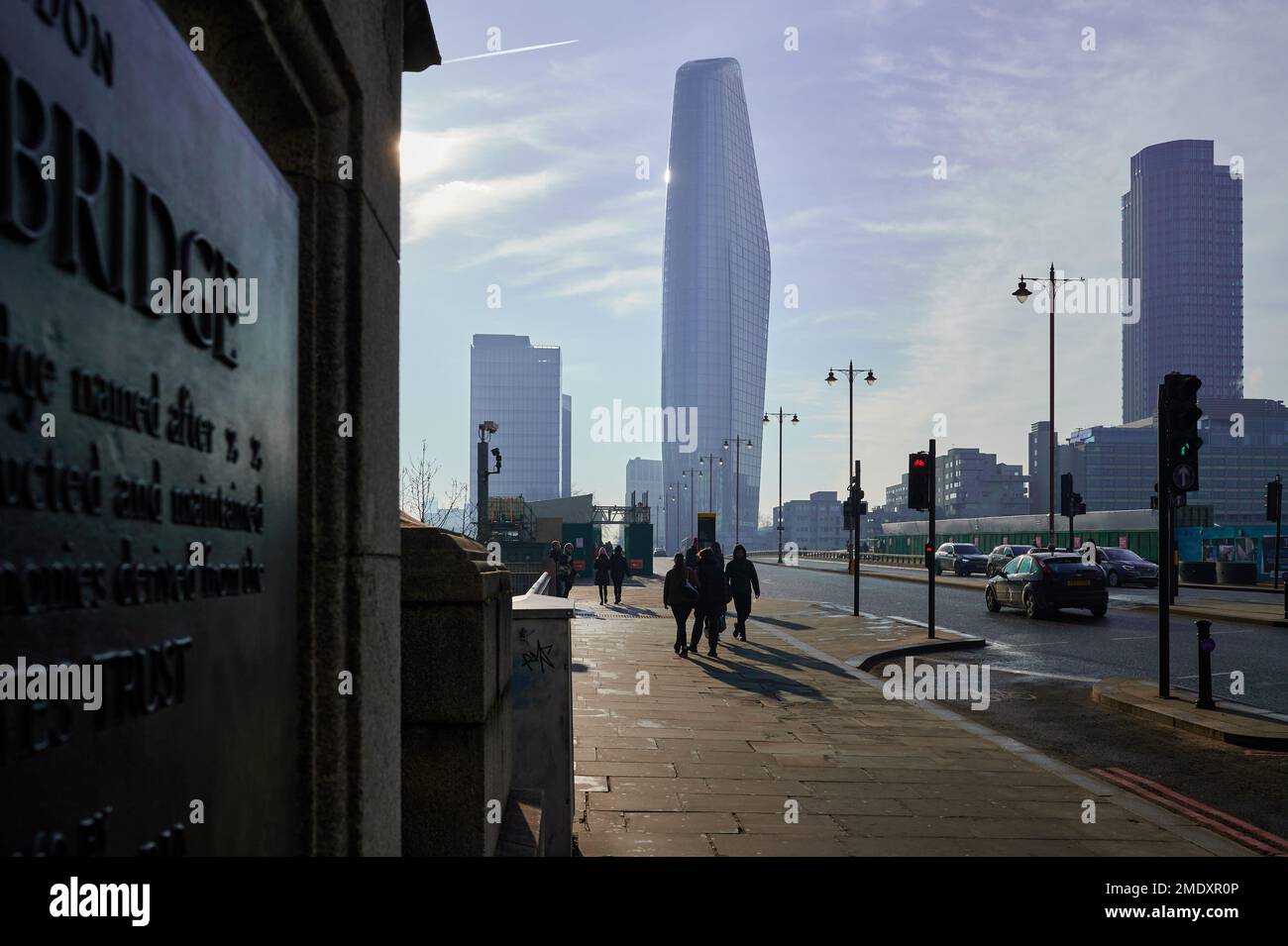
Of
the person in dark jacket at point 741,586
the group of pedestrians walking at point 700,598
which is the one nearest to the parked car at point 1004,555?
the person in dark jacket at point 741,586

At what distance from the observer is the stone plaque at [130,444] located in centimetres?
124

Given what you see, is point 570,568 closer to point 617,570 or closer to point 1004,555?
point 617,570

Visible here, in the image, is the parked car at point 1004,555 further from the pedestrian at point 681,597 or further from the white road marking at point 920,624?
the pedestrian at point 681,597

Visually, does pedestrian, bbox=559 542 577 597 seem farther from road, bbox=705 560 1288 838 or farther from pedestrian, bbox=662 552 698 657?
pedestrian, bbox=662 552 698 657

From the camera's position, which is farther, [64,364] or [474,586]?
[474,586]

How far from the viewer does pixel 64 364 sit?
1330 millimetres

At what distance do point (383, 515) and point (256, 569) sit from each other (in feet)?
2.90

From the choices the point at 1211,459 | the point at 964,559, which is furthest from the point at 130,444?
the point at 1211,459

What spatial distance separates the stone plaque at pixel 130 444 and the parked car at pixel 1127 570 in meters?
37.9

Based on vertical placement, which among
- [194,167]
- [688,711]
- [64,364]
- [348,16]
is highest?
[348,16]
